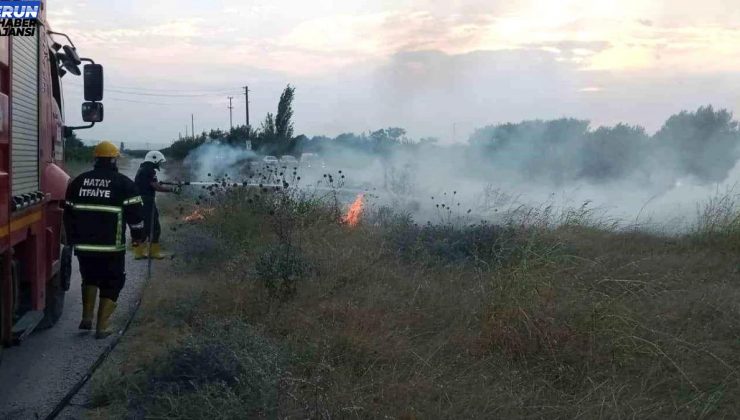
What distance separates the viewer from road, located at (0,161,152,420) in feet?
14.5

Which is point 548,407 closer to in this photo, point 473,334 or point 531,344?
point 531,344

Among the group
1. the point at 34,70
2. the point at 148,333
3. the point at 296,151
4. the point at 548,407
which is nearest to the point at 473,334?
the point at 548,407

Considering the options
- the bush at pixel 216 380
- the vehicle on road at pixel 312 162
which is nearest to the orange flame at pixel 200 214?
the vehicle on road at pixel 312 162

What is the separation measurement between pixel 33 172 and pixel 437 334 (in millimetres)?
3614

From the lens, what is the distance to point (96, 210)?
19.2 feet

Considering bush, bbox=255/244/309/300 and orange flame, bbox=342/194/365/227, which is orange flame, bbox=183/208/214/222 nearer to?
orange flame, bbox=342/194/365/227

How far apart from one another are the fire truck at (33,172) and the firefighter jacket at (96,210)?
21 cm

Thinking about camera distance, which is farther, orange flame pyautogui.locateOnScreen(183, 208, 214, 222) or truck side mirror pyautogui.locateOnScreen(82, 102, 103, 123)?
orange flame pyautogui.locateOnScreen(183, 208, 214, 222)

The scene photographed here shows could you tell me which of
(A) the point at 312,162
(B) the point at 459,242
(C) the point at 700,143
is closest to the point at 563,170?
(C) the point at 700,143

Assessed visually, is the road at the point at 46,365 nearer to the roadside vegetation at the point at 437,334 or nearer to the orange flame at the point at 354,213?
the roadside vegetation at the point at 437,334

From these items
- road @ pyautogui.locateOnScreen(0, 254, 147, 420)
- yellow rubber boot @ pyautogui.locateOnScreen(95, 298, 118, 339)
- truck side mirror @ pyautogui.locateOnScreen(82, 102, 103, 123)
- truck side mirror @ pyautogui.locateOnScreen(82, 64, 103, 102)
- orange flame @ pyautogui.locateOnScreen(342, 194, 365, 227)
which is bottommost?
road @ pyautogui.locateOnScreen(0, 254, 147, 420)

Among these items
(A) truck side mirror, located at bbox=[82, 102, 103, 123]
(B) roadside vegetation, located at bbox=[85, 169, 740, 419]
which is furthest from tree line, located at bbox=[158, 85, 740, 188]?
(A) truck side mirror, located at bbox=[82, 102, 103, 123]

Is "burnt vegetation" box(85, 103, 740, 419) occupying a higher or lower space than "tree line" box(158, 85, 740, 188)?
lower

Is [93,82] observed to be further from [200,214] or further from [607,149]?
[607,149]
